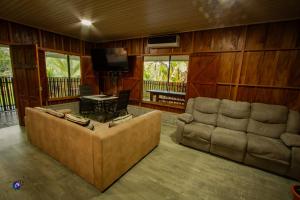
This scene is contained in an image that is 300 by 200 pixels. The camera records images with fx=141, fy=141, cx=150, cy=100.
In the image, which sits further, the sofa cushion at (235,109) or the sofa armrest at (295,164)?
the sofa cushion at (235,109)

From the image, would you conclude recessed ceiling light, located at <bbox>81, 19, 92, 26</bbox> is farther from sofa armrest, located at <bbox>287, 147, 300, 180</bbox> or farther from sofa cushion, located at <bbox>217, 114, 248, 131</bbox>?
sofa armrest, located at <bbox>287, 147, 300, 180</bbox>

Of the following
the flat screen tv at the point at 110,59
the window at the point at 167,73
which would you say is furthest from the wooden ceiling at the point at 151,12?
the window at the point at 167,73

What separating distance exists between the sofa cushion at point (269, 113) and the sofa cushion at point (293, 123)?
0.24 ft

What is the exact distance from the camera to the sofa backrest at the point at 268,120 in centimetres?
272

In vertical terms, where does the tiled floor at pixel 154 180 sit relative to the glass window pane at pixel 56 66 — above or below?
below

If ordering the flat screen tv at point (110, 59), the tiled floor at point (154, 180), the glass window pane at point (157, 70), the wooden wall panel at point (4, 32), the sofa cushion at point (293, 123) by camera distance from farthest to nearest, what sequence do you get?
the glass window pane at point (157, 70), the flat screen tv at point (110, 59), the wooden wall panel at point (4, 32), the sofa cushion at point (293, 123), the tiled floor at point (154, 180)

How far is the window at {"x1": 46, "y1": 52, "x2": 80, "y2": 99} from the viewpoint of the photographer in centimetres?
576

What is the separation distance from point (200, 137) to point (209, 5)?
243cm

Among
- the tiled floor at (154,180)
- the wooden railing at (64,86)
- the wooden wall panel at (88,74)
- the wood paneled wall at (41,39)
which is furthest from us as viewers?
the wooden railing at (64,86)

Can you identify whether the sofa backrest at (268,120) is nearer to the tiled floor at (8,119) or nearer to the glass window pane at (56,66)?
the tiled floor at (8,119)

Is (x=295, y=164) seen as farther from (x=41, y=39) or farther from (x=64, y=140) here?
(x=41, y=39)

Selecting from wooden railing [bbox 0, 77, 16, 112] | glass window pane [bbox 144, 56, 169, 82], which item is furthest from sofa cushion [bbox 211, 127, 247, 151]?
wooden railing [bbox 0, 77, 16, 112]

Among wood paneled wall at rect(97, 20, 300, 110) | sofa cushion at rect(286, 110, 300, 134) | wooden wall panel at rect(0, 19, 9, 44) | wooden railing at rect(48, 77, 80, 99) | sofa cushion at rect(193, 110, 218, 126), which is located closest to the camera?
sofa cushion at rect(286, 110, 300, 134)

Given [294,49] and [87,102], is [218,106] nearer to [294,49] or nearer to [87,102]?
[294,49]
